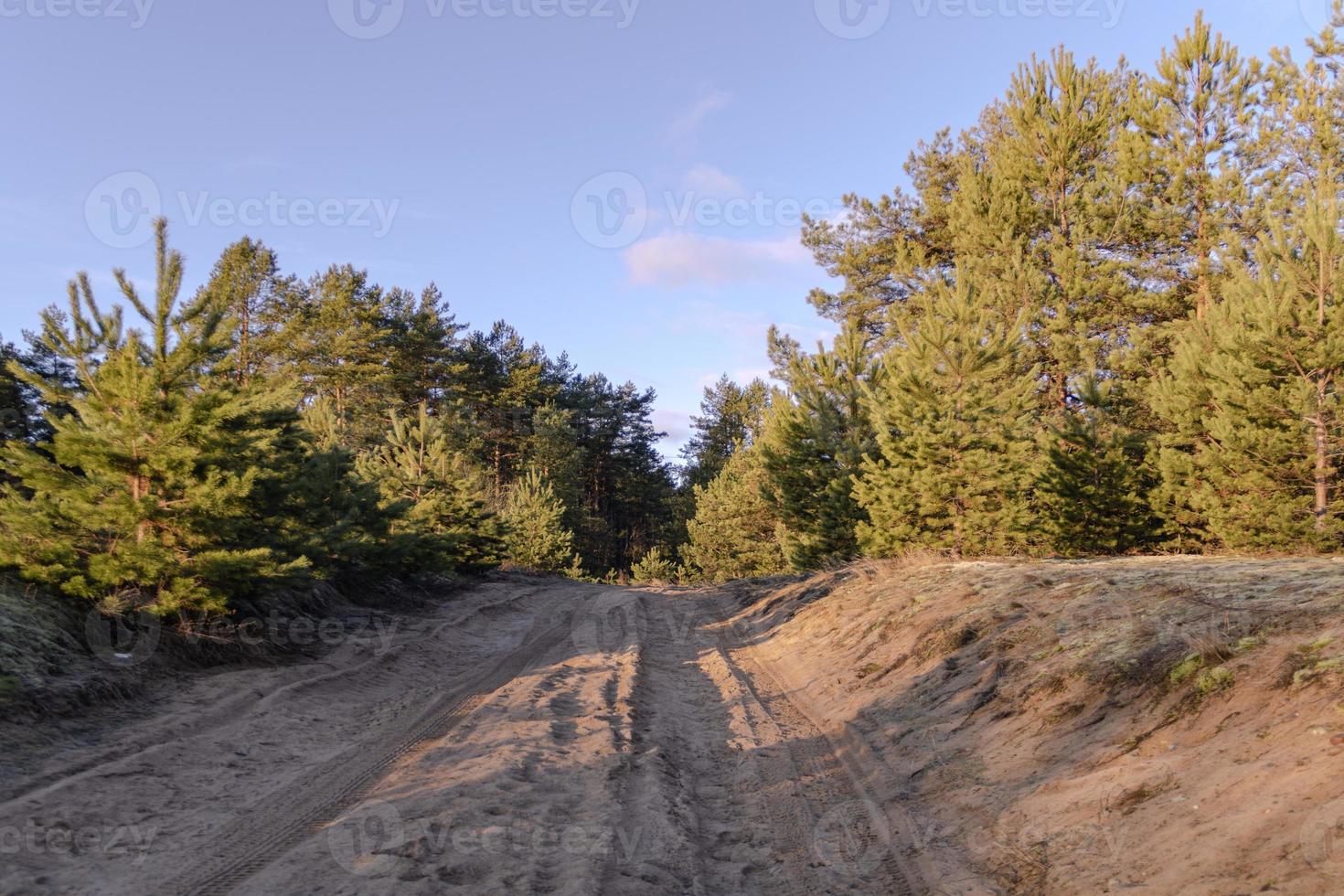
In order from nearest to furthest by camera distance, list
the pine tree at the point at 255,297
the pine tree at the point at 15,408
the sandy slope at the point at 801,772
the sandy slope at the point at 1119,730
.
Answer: the sandy slope at the point at 1119,730
the sandy slope at the point at 801,772
the pine tree at the point at 15,408
the pine tree at the point at 255,297

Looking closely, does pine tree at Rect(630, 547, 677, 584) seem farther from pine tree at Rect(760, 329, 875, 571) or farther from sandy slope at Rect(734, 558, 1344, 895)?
sandy slope at Rect(734, 558, 1344, 895)

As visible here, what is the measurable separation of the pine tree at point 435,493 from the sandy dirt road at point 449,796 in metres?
10.4

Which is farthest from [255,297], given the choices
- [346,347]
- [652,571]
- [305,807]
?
[305,807]

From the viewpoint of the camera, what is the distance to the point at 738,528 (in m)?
39.6

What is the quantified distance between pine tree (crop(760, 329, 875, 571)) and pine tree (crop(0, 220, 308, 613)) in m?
17.0

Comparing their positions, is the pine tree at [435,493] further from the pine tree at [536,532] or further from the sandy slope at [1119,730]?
the sandy slope at [1119,730]

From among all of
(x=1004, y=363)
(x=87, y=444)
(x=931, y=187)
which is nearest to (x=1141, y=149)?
(x=931, y=187)

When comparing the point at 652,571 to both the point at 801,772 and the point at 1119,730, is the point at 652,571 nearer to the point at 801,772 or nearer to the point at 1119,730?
the point at 801,772

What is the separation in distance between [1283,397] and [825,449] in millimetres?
12758

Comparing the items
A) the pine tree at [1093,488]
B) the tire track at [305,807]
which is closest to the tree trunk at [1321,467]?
the pine tree at [1093,488]

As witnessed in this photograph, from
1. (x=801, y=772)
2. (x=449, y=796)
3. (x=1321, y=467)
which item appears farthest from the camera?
(x=1321, y=467)

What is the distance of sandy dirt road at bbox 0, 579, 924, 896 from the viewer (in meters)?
4.26

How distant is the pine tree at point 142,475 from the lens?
27.7 feet

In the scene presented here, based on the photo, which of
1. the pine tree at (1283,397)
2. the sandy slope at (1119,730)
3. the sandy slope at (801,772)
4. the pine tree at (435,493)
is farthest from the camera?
the pine tree at (435,493)
